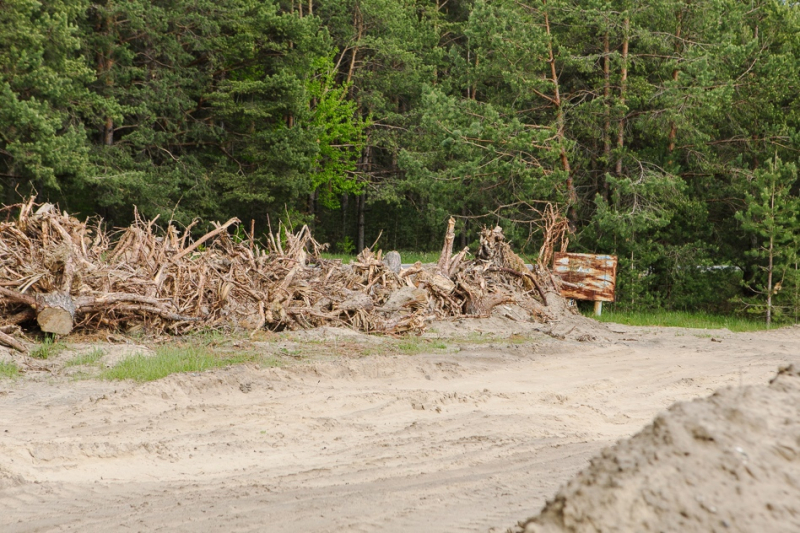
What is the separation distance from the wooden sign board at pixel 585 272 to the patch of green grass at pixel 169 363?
974 centimetres

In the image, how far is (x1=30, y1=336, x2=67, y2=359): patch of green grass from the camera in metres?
9.48

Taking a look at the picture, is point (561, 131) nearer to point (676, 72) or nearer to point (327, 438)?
point (676, 72)

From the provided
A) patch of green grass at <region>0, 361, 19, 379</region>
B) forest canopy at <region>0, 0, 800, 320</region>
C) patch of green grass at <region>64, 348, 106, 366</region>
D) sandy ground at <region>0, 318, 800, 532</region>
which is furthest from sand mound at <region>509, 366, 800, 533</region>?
forest canopy at <region>0, 0, 800, 320</region>

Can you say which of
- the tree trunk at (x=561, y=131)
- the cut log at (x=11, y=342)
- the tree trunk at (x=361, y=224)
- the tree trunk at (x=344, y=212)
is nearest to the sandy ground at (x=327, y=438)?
the cut log at (x=11, y=342)

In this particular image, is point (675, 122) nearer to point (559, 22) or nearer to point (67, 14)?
point (559, 22)

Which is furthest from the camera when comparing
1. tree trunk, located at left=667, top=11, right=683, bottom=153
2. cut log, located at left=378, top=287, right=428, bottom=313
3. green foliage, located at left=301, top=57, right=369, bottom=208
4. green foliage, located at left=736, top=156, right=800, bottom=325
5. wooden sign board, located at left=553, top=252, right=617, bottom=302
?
green foliage, located at left=301, top=57, right=369, bottom=208

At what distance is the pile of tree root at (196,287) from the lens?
33.9ft

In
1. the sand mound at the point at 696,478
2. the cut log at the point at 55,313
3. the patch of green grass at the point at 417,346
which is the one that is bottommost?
the patch of green grass at the point at 417,346

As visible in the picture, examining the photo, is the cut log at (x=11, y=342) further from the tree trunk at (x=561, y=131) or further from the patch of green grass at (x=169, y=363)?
the tree trunk at (x=561, y=131)

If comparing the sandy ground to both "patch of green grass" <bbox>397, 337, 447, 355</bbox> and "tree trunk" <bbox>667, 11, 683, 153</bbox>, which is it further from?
"tree trunk" <bbox>667, 11, 683, 153</bbox>

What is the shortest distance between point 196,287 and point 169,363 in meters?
3.06

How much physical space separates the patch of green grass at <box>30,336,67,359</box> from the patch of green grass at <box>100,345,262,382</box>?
1014 millimetres

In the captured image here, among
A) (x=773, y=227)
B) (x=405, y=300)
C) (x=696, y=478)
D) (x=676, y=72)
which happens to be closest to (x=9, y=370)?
(x=405, y=300)

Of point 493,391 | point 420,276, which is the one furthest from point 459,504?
point 420,276
